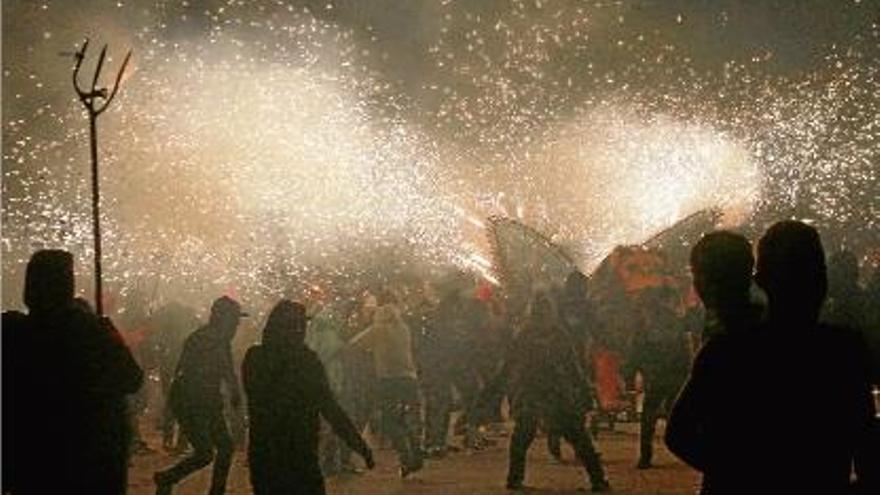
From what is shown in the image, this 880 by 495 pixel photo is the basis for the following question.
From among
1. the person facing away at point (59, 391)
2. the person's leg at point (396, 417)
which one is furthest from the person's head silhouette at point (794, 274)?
the person's leg at point (396, 417)

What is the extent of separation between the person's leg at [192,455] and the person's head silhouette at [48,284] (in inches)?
168

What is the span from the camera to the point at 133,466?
544 inches

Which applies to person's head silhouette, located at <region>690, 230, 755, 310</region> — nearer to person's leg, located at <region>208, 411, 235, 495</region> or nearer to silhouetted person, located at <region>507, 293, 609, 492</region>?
person's leg, located at <region>208, 411, 235, 495</region>

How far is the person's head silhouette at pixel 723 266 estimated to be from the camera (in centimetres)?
397

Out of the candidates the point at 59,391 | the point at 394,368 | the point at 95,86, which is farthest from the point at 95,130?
the point at 394,368

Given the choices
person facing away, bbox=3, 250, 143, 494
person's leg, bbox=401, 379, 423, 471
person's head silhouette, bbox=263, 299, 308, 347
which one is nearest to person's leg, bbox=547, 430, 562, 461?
person's leg, bbox=401, 379, 423, 471

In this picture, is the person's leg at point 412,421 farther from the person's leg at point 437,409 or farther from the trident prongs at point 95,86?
A: the trident prongs at point 95,86

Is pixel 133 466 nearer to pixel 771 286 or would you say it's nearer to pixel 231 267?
pixel 771 286

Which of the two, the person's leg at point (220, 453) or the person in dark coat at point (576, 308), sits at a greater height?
the person in dark coat at point (576, 308)

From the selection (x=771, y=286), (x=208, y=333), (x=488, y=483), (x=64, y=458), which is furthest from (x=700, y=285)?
(x=488, y=483)

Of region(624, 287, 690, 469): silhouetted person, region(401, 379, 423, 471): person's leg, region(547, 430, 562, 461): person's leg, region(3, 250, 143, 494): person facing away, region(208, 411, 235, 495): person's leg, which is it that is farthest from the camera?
region(547, 430, 562, 461): person's leg

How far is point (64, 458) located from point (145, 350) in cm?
1250

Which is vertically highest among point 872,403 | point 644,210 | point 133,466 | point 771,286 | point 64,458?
point 644,210

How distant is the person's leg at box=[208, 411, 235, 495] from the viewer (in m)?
9.20
